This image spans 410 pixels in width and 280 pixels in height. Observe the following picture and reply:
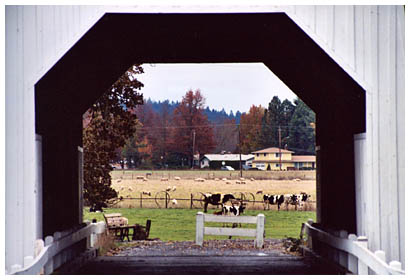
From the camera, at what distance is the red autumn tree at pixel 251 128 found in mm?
30797

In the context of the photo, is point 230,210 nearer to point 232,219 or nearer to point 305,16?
point 232,219

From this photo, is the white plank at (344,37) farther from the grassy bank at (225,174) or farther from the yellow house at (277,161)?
the yellow house at (277,161)

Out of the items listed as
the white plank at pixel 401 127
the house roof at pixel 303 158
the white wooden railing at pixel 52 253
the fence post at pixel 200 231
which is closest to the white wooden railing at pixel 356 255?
the white plank at pixel 401 127

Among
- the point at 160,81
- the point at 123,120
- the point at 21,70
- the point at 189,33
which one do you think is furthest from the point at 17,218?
the point at 160,81

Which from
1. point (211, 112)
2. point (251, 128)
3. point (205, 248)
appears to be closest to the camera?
point (205, 248)

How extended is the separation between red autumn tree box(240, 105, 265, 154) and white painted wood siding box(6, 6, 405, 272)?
2361 cm

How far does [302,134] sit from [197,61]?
74.8 feet

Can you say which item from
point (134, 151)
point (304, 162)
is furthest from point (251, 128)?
point (134, 151)

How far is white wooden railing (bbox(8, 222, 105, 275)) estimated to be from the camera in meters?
6.42

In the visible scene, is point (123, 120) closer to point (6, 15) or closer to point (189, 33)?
point (189, 33)

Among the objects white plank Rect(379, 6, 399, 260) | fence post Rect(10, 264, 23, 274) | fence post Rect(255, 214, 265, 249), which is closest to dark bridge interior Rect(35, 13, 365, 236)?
Result: white plank Rect(379, 6, 399, 260)

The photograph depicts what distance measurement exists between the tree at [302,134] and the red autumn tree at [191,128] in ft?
14.9

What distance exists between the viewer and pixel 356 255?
7.05m

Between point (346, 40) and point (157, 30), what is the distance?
277 cm
